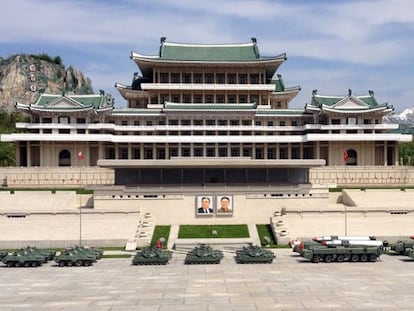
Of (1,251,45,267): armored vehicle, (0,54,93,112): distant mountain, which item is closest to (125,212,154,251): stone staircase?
(1,251,45,267): armored vehicle

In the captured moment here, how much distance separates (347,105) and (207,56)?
20.2 meters

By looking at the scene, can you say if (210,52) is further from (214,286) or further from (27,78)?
(27,78)

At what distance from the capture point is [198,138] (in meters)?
79.1

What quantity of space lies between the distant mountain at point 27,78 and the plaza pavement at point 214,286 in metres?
136

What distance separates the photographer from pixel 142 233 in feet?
176

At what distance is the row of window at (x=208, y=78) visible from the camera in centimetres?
8194

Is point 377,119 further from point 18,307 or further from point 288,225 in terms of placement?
point 18,307

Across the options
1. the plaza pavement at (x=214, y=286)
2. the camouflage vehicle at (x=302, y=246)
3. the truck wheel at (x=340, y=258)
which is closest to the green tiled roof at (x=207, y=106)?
the camouflage vehicle at (x=302, y=246)

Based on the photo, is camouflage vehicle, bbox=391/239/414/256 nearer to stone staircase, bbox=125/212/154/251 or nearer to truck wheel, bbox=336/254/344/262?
truck wheel, bbox=336/254/344/262

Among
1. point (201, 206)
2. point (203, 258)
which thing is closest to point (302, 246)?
point (203, 258)

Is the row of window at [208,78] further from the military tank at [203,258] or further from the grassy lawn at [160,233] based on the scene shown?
the military tank at [203,258]

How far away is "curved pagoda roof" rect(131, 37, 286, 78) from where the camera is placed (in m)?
79.9

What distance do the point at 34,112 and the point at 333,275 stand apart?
2130 inches

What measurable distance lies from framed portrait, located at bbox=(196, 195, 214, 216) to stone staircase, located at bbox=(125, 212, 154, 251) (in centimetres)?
481
